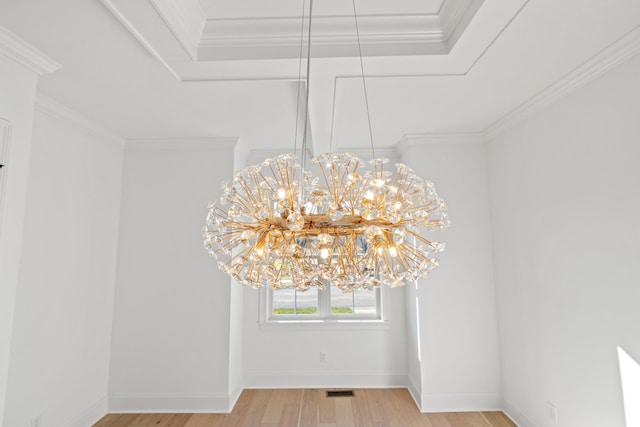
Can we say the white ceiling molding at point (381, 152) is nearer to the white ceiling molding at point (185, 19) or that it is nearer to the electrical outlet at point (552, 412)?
the white ceiling molding at point (185, 19)

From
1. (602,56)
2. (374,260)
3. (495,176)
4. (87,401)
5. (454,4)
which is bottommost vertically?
(87,401)

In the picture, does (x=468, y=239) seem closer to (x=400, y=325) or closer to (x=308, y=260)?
(x=400, y=325)

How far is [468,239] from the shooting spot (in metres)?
3.31

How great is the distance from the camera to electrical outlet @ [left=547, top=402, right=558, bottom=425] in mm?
2436

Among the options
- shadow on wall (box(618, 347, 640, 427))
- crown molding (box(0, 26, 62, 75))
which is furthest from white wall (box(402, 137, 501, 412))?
crown molding (box(0, 26, 62, 75))

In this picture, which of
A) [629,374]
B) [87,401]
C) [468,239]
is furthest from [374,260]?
[87,401]

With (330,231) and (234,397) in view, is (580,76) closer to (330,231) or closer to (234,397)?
(330,231)

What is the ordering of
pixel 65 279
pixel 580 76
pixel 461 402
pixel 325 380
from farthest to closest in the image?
pixel 325 380
pixel 461 402
pixel 65 279
pixel 580 76

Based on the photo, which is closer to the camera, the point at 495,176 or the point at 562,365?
the point at 562,365

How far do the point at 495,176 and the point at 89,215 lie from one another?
3.88 m

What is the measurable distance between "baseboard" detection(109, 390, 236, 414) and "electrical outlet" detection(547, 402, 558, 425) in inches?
108

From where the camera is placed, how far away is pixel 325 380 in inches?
144

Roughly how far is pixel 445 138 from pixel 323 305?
233 cm

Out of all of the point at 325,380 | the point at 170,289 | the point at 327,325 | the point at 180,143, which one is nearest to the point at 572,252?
the point at 327,325
